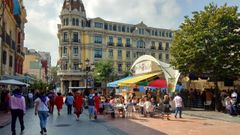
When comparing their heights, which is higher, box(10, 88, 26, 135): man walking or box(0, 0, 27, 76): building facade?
box(0, 0, 27, 76): building facade

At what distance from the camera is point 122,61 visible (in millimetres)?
74250

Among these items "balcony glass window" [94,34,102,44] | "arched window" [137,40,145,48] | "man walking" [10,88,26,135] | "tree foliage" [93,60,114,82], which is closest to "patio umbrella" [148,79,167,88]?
"man walking" [10,88,26,135]

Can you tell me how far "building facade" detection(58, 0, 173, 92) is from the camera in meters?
68.6

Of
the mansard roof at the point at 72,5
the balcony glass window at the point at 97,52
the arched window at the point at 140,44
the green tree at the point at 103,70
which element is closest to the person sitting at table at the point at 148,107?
the green tree at the point at 103,70

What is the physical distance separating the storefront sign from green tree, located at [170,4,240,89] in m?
6.83

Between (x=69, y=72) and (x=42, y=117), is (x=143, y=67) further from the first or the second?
(x=69, y=72)

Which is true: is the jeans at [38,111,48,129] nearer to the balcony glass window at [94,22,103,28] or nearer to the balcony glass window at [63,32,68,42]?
the balcony glass window at [63,32,68,42]

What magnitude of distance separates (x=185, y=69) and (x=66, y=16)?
47.9m

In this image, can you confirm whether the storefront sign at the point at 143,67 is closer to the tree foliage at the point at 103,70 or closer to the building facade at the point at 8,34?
the building facade at the point at 8,34

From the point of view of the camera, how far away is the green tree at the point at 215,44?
76.1 ft

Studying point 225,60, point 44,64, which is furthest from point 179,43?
point 44,64

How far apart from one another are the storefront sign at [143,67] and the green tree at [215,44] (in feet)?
22.4

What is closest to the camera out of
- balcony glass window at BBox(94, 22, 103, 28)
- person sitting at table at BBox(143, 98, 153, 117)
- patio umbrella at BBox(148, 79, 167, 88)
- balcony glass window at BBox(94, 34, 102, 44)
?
person sitting at table at BBox(143, 98, 153, 117)

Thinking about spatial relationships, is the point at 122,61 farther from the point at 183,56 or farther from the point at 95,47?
the point at 183,56
